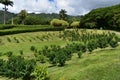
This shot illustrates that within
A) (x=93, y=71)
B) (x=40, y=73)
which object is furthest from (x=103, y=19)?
(x=40, y=73)

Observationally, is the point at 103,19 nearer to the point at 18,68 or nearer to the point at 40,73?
the point at 18,68

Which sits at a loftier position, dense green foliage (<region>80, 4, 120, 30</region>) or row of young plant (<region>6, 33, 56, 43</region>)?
dense green foliage (<region>80, 4, 120, 30</region>)

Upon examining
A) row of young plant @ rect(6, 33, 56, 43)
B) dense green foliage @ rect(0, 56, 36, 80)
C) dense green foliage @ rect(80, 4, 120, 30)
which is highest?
dense green foliage @ rect(80, 4, 120, 30)

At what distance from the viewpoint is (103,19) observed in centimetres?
10256

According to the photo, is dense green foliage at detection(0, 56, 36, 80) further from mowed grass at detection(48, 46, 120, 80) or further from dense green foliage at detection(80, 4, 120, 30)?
dense green foliage at detection(80, 4, 120, 30)

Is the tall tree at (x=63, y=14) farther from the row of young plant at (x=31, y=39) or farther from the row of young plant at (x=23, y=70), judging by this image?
the row of young plant at (x=23, y=70)

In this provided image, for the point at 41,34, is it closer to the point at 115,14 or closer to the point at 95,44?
the point at 115,14

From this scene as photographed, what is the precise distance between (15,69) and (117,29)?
64926 mm

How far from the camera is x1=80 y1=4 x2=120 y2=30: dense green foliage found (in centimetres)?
9525

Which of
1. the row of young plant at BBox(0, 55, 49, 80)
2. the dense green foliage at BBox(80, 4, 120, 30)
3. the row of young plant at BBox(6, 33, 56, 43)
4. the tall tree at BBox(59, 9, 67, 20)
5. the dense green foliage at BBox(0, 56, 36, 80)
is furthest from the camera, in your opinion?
the tall tree at BBox(59, 9, 67, 20)

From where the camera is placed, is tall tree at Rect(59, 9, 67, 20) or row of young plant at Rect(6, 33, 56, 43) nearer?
row of young plant at Rect(6, 33, 56, 43)

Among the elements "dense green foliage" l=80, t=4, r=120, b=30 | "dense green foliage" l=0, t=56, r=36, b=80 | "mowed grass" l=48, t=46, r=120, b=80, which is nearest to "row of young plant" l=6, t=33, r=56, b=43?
"dense green foliage" l=80, t=4, r=120, b=30

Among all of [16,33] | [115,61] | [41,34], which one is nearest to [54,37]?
[41,34]

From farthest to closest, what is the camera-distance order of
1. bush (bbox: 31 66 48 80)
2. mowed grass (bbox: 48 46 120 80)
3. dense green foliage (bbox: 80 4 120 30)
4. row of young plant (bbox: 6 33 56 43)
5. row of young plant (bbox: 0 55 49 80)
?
dense green foliage (bbox: 80 4 120 30), row of young plant (bbox: 6 33 56 43), row of young plant (bbox: 0 55 49 80), bush (bbox: 31 66 48 80), mowed grass (bbox: 48 46 120 80)
